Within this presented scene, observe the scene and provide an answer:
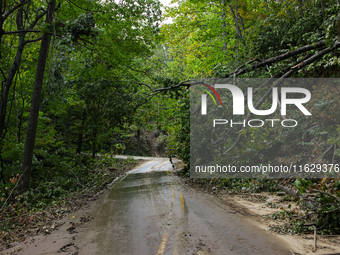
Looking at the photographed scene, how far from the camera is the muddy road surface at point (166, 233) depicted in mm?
4863

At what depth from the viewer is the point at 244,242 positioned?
510 centimetres

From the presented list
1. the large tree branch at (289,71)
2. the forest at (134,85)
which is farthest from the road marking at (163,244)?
the large tree branch at (289,71)

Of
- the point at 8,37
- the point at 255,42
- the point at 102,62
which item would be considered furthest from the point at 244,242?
the point at 8,37

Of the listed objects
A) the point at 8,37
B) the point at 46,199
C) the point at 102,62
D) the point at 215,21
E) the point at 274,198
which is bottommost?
the point at 46,199

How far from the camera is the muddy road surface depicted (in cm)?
486

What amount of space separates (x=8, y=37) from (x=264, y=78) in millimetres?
14515

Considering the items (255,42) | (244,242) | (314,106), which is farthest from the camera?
(255,42)

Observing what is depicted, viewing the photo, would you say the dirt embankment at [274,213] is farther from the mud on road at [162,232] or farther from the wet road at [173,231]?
the wet road at [173,231]

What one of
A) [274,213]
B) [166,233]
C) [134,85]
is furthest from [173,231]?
[134,85]

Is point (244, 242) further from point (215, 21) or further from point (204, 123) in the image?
point (215, 21)

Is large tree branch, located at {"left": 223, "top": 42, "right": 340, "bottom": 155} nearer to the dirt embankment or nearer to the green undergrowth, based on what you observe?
the dirt embankment

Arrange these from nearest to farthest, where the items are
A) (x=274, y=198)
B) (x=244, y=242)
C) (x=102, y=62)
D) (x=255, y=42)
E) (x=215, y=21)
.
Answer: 1. (x=244, y=242)
2. (x=274, y=198)
3. (x=255, y=42)
4. (x=102, y=62)
5. (x=215, y=21)

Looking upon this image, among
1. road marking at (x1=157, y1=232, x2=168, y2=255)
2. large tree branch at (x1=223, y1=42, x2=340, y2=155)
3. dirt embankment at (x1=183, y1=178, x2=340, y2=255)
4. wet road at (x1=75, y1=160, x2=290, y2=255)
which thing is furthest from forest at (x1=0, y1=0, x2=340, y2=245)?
road marking at (x1=157, y1=232, x2=168, y2=255)

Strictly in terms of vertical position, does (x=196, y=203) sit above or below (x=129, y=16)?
below
